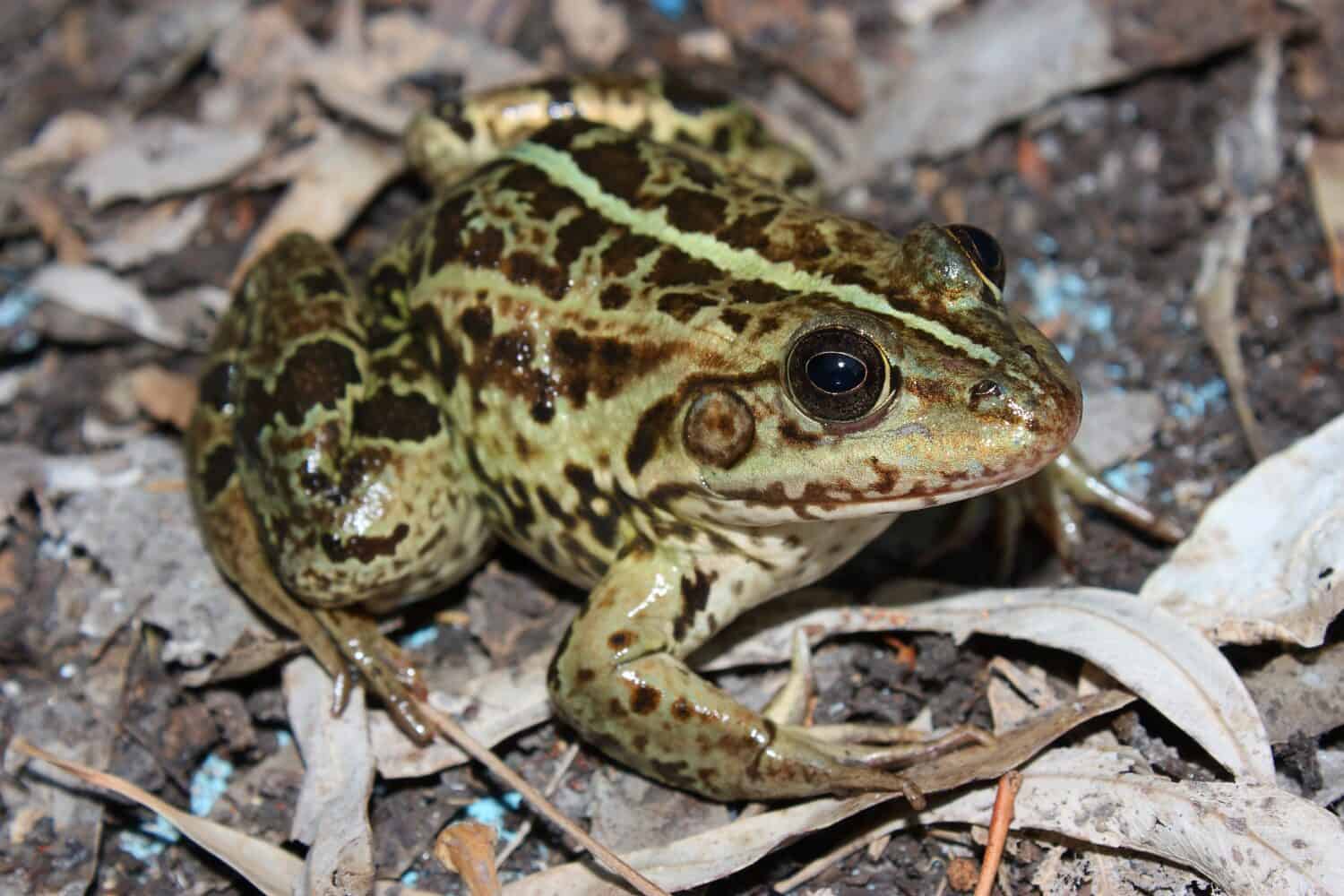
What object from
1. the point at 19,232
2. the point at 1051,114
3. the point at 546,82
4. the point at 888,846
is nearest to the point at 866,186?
the point at 1051,114

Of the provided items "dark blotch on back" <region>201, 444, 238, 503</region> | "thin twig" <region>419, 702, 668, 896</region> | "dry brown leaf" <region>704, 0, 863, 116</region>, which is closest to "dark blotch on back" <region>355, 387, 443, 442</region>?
"dark blotch on back" <region>201, 444, 238, 503</region>

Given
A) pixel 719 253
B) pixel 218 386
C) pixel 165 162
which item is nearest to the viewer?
pixel 719 253

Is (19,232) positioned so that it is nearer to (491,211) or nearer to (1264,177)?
(491,211)

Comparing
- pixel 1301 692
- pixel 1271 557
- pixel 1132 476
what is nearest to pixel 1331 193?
pixel 1132 476

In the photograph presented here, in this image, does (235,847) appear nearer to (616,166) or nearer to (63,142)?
(616,166)

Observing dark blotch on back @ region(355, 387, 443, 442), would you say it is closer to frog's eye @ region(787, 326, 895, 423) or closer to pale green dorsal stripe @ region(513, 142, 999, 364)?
pale green dorsal stripe @ region(513, 142, 999, 364)

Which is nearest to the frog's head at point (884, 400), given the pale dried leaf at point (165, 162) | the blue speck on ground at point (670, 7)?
the blue speck on ground at point (670, 7)
